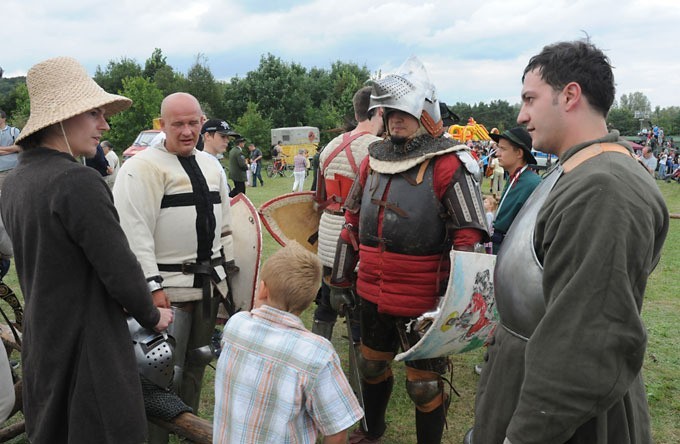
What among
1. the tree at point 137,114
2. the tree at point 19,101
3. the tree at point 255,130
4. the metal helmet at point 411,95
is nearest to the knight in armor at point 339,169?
the metal helmet at point 411,95

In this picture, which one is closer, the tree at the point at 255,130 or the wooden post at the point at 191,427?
the wooden post at the point at 191,427

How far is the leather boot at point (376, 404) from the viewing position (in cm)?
297

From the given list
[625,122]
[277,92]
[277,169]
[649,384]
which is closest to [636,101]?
[625,122]

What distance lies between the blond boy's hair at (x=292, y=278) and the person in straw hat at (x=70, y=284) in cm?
53

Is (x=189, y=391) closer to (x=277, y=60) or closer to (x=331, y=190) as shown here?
(x=331, y=190)

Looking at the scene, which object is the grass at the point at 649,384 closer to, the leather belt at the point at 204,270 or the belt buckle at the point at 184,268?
the leather belt at the point at 204,270

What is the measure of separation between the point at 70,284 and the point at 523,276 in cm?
142

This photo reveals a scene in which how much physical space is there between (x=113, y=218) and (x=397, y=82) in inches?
60.8

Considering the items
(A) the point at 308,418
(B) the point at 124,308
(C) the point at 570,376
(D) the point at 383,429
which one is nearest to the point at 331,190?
(D) the point at 383,429

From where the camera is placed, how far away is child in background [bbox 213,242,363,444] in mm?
1561

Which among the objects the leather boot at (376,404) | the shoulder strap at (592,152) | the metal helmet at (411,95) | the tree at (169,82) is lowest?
the leather boot at (376,404)

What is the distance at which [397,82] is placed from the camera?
269 centimetres

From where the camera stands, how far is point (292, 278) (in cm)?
163

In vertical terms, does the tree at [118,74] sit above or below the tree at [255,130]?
above
